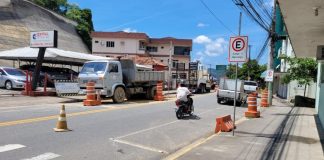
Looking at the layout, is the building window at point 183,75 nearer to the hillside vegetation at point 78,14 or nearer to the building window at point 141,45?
the building window at point 141,45

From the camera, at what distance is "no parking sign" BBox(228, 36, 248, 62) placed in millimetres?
11850

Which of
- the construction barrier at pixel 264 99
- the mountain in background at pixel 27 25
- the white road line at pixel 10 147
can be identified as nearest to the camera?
the white road line at pixel 10 147

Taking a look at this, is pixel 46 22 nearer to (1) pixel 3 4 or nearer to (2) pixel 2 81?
(1) pixel 3 4

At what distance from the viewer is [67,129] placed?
11.4 meters

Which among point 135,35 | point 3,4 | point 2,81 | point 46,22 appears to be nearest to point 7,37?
point 3,4

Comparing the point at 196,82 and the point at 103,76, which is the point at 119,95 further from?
the point at 196,82

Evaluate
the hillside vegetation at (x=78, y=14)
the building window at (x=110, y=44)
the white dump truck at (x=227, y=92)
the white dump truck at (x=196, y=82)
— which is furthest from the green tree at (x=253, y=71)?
the white dump truck at (x=227, y=92)

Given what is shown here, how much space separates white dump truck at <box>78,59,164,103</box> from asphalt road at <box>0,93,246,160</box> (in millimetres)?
5559

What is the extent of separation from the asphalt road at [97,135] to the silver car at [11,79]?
12.1 meters

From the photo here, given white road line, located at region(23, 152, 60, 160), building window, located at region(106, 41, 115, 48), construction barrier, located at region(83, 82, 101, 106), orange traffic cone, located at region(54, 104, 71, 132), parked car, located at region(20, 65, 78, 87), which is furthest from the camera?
building window, located at region(106, 41, 115, 48)

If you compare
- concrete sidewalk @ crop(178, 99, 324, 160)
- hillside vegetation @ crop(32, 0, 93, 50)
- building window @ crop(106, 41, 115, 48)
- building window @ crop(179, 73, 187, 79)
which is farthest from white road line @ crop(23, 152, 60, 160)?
hillside vegetation @ crop(32, 0, 93, 50)

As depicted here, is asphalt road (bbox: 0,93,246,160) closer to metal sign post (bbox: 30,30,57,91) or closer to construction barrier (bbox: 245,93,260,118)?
construction barrier (bbox: 245,93,260,118)

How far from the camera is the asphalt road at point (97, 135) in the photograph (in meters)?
8.71

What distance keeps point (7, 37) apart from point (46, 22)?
17337 millimetres
